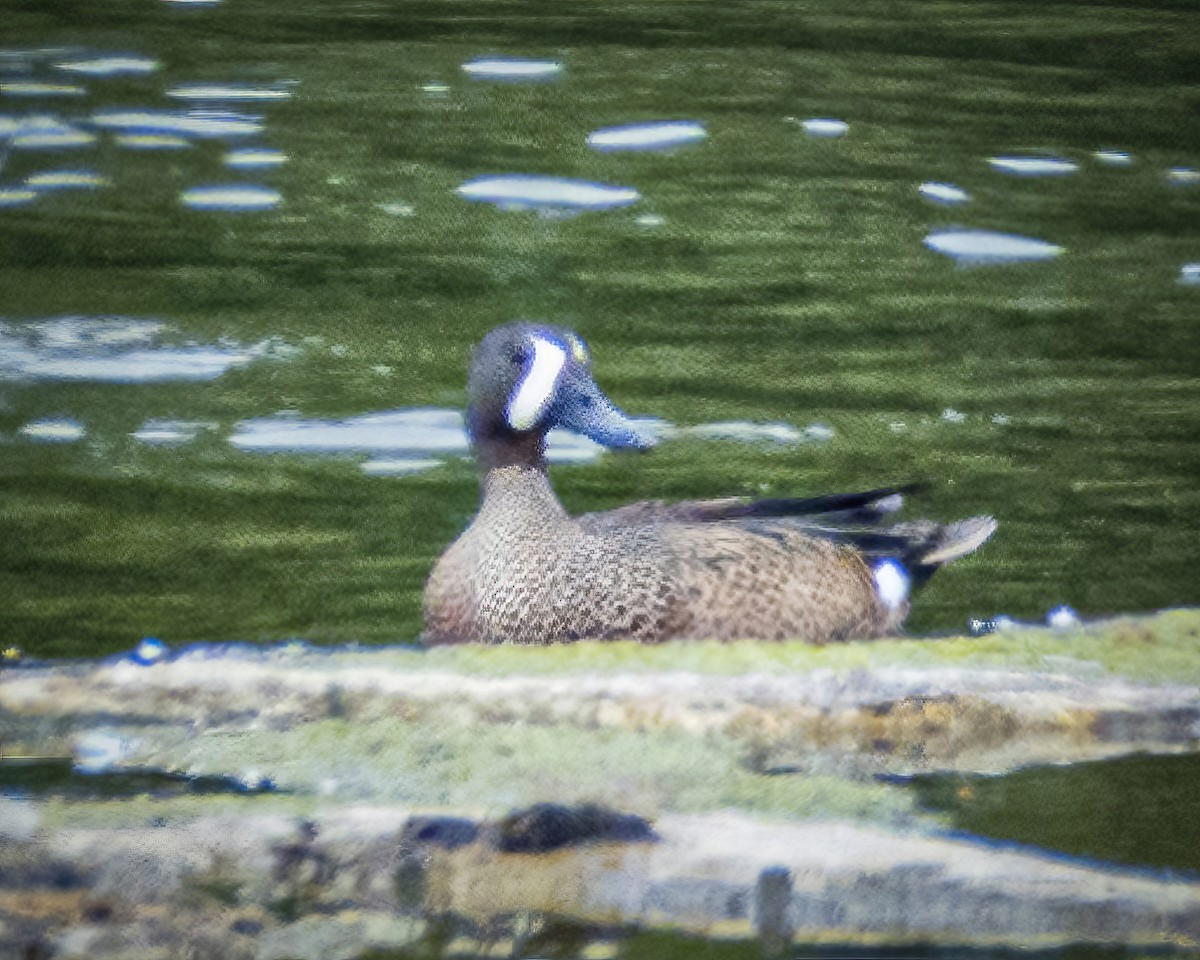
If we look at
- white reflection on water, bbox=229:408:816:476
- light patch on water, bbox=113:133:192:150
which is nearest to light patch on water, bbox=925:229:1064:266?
white reflection on water, bbox=229:408:816:476

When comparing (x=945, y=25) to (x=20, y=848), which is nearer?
(x=20, y=848)

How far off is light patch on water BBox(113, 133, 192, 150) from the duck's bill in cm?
51

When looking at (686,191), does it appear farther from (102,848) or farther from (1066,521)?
(102,848)

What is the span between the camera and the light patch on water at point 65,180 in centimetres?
163

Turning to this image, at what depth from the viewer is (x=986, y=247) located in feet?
5.32

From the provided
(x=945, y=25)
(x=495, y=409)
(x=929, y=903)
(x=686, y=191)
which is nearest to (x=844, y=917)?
(x=929, y=903)

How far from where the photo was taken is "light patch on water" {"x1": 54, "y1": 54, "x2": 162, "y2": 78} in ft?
5.48

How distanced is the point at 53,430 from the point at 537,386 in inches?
18.5

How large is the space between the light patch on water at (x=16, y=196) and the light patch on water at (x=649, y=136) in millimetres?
589

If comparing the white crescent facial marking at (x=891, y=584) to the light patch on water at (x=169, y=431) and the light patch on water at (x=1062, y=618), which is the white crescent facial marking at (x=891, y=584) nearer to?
the light patch on water at (x=1062, y=618)

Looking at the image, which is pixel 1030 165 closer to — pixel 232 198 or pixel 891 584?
pixel 891 584

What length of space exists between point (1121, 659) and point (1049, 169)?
61 centimetres

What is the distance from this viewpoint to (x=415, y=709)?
1.23m

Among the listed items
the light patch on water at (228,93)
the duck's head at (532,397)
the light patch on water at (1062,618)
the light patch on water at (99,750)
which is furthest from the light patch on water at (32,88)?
the light patch on water at (1062,618)
